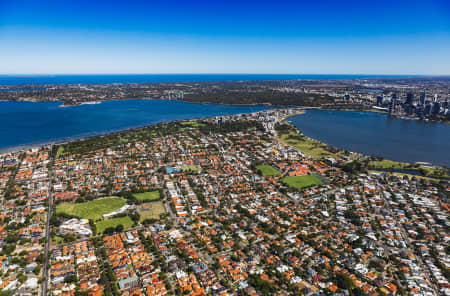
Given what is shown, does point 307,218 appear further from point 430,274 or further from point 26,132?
point 26,132

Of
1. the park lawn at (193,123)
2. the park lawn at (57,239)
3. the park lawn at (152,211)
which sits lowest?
the park lawn at (57,239)

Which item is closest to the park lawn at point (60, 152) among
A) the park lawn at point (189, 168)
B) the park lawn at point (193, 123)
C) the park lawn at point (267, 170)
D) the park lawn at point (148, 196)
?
the park lawn at point (148, 196)

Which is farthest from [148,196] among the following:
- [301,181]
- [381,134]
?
[381,134]

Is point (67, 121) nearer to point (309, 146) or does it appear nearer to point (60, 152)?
point (60, 152)

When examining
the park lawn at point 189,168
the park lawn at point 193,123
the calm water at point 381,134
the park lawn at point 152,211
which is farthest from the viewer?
the park lawn at point 193,123

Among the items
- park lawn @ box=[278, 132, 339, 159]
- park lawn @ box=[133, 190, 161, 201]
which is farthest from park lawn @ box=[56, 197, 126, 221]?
park lawn @ box=[278, 132, 339, 159]

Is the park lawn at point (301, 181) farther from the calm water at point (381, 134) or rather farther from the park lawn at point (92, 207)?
the park lawn at point (92, 207)
